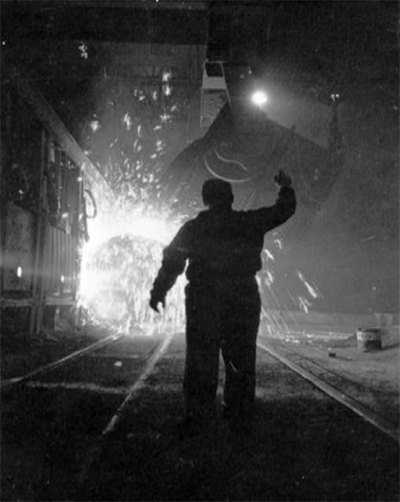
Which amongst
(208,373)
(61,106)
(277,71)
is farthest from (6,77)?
(208,373)

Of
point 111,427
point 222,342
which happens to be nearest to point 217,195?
point 222,342

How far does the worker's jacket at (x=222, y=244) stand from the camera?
3.32 meters

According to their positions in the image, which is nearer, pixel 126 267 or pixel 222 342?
pixel 222 342

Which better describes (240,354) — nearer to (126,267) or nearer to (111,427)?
(111,427)

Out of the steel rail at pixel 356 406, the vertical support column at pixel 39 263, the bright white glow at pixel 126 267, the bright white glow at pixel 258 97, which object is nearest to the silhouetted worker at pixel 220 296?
the steel rail at pixel 356 406

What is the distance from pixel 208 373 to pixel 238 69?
192 inches

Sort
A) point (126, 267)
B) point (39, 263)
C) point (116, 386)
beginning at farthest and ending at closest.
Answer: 1. point (126, 267)
2. point (39, 263)
3. point (116, 386)

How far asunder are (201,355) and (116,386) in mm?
1918

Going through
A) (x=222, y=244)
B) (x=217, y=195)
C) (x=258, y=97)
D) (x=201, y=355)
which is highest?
(x=258, y=97)

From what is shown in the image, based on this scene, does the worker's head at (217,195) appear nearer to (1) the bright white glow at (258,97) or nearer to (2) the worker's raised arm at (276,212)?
(2) the worker's raised arm at (276,212)

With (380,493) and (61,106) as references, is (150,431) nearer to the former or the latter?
(380,493)

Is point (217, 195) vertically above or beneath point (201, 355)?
above

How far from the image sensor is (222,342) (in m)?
3.30

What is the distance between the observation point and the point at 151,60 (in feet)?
42.8
